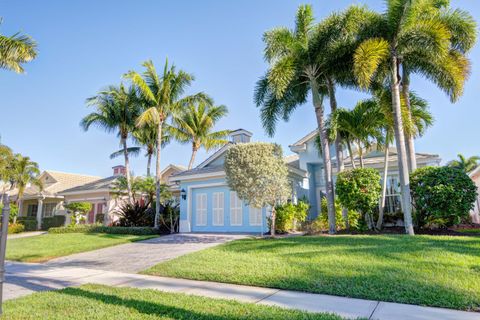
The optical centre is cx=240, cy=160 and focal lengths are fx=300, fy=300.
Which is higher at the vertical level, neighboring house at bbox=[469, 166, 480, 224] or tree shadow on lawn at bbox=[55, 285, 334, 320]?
neighboring house at bbox=[469, 166, 480, 224]

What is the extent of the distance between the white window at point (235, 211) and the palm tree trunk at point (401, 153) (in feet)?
25.6

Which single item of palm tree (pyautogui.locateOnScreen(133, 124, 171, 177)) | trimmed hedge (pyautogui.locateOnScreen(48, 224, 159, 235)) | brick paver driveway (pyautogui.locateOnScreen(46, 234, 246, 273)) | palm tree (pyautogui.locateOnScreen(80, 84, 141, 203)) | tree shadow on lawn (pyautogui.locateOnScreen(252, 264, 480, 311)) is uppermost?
palm tree (pyautogui.locateOnScreen(80, 84, 141, 203))

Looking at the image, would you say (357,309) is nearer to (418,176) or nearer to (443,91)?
(418,176)

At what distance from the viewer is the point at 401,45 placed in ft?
39.4

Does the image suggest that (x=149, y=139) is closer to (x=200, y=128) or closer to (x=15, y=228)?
(x=200, y=128)

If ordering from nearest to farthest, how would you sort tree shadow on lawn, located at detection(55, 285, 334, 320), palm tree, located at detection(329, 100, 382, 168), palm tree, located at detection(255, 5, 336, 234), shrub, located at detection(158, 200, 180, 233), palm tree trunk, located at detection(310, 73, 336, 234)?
1. tree shadow on lawn, located at detection(55, 285, 334, 320)
2. palm tree, located at detection(255, 5, 336, 234)
3. palm tree trunk, located at detection(310, 73, 336, 234)
4. palm tree, located at detection(329, 100, 382, 168)
5. shrub, located at detection(158, 200, 180, 233)

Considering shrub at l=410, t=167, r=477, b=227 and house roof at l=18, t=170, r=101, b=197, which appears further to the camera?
house roof at l=18, t=170, r=101, b=197

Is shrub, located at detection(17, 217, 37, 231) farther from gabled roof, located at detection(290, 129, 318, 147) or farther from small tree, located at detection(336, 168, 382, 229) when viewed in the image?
small tree, located at detection(336, 168, 382, 229)

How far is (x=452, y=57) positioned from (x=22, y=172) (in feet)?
105

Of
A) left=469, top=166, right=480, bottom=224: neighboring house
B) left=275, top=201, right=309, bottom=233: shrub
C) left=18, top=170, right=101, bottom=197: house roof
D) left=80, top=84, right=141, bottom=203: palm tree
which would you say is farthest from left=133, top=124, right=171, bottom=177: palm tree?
left=469, top=166, right=480, bottom=224: neighboring house

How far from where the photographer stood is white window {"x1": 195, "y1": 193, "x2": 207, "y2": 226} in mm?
17203

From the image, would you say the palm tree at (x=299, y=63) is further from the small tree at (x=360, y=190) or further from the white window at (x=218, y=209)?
the white window at (x=218, y=209)

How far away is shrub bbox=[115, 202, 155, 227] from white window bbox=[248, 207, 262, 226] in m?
7.46

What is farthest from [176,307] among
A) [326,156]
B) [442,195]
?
[442,195]
